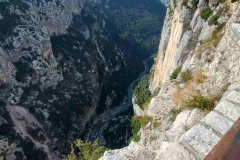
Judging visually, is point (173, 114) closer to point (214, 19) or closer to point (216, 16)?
point (214, 19)

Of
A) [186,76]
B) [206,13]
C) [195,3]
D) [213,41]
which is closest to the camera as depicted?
[186,76]

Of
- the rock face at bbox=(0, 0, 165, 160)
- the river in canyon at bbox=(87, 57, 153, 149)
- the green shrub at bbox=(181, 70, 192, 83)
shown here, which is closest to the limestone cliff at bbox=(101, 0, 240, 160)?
the green shrub at bbox=(181, 70, 192, 83)

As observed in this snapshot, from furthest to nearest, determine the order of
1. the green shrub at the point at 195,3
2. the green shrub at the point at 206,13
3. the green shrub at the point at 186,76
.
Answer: the green shrub at the point at 195,3 < the green shrub at the point at 206,13 < the green shrub at the point at 186,76

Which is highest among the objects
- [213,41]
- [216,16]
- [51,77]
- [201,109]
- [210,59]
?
[216,16]

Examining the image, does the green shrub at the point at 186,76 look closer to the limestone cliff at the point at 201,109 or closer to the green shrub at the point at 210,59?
the limestone cliff at the point at 201,109

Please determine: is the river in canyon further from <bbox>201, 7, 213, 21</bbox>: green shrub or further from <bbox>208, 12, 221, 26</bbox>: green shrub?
<bbox>208, 12, 221, 26</bbox>: green shrub

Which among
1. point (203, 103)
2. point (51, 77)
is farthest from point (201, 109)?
point (51, 77)

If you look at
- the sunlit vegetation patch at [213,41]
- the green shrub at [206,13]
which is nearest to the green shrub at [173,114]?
the sunlit vegetation patch at [213,41]
